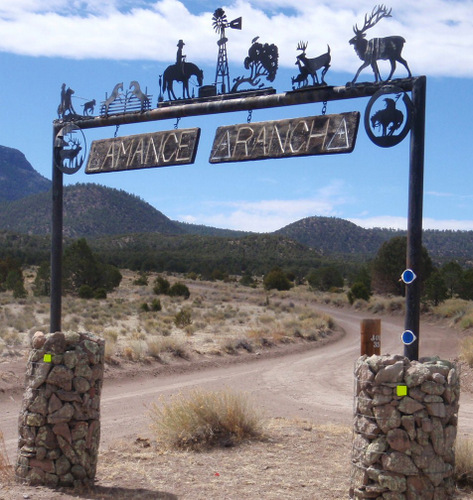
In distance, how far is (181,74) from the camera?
316 inches

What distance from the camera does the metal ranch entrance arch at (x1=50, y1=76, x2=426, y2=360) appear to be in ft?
19.4

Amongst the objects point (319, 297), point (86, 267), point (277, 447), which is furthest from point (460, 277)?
point (277, 447)

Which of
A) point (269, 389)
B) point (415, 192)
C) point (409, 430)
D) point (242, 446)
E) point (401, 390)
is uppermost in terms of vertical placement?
point (415, 192)

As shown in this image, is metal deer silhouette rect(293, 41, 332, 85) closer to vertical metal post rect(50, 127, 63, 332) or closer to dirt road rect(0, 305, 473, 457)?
vertical metal post rect(50, 127, 63, 332)

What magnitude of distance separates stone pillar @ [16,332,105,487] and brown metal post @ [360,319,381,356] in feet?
10.1

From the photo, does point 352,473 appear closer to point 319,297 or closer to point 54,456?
point 54,456

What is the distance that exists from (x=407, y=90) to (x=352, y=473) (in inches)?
131

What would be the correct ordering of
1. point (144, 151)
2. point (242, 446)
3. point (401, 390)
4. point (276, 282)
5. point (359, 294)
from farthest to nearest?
point (276, 282) → point (359, 294) → point (242, 446) → point (144, 151) → point (401, 390)

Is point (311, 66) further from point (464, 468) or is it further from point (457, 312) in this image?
point (457, 312)

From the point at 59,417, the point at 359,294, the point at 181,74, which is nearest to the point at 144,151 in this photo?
the point at 181,74

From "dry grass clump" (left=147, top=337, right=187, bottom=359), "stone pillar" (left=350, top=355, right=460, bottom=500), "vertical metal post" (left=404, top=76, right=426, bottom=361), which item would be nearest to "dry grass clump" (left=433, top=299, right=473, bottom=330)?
"dry grass clump" (left=147, top=337, right=187, bottom=359)

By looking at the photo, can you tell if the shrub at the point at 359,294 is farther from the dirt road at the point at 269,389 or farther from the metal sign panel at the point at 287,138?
the metal sign panel at the point at 287,138

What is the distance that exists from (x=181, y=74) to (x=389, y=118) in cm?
295

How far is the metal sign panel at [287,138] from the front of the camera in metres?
6.35
